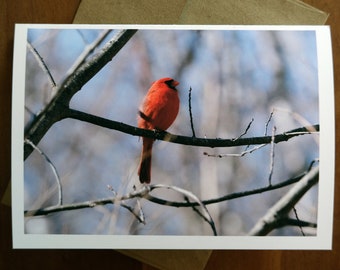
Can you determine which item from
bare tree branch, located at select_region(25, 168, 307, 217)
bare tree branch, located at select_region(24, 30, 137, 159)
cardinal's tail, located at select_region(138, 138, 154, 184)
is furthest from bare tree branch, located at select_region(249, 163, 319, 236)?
bare tree branch, located at select_region(24, 30, 137, 159)

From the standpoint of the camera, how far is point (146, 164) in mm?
463

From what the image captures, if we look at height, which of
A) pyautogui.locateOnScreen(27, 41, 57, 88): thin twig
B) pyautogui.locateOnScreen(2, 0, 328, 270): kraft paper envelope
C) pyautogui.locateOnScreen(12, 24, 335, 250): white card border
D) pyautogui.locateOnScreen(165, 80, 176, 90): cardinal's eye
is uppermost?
pyautogui.locateOnScreen(2, 0, 328, 270): kraft paper envelope

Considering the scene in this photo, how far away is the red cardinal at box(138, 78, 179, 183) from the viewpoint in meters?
0.46

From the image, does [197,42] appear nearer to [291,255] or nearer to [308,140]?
[308,140]

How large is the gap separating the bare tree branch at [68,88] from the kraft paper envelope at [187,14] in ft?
0.10

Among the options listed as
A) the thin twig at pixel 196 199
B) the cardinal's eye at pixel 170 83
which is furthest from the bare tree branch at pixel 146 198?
the cardinal's eye at pixel 170 83

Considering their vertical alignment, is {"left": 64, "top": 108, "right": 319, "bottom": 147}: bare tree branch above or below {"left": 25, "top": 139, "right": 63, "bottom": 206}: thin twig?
above

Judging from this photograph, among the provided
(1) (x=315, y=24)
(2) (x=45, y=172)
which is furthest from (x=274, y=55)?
(2) (x=45, y=172)

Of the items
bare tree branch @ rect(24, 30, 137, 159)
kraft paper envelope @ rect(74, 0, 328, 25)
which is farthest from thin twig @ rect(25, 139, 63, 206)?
kraft paper envelope @ rect(74, 0, 328, 25)

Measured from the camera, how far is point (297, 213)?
47cm

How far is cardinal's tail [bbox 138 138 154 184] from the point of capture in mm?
463

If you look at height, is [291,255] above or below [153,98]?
below

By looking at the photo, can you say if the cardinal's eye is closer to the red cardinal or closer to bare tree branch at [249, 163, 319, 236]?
the red cardinal

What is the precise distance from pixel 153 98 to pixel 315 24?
0.66 ft
